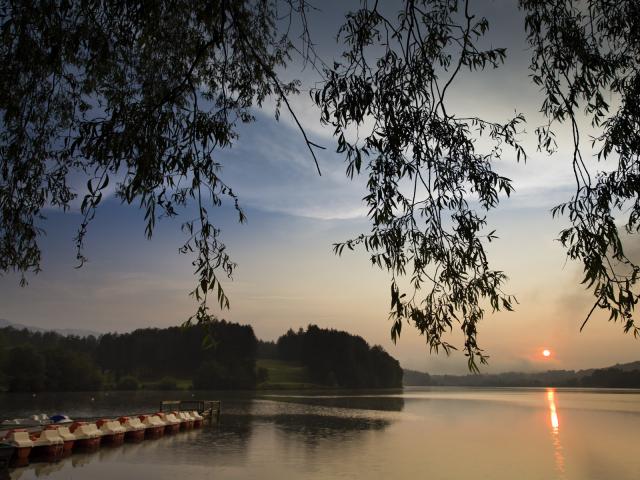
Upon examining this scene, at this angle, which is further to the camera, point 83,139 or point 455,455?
point 455,455

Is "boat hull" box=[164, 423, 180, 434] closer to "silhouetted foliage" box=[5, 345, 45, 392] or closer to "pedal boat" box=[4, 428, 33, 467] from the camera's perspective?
"pedal boat" box=[4, 428, 33, 467]

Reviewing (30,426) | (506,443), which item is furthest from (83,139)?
(506,443)

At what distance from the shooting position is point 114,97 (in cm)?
891

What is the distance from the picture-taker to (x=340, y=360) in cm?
15175

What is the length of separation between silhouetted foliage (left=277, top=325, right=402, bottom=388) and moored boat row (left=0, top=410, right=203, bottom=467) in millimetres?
116468

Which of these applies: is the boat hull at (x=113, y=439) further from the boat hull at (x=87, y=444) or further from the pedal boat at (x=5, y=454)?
the pedal boat at (x=5, y=454)

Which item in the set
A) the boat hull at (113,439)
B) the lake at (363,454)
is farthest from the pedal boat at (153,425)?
the boat hull at (113,439)

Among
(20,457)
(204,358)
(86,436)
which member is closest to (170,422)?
(86,436)

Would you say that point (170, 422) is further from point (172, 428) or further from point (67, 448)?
point (67, 448)

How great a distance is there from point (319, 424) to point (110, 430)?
21.3 meters

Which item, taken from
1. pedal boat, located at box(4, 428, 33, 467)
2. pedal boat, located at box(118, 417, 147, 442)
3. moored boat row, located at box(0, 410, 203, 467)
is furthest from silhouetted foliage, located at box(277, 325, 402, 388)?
pedal boat, located at box(4, 428, 33, 467)

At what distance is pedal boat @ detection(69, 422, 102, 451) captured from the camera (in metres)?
26.1

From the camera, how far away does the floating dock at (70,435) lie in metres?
22.1

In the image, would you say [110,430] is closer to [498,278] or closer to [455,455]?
[455,455]
